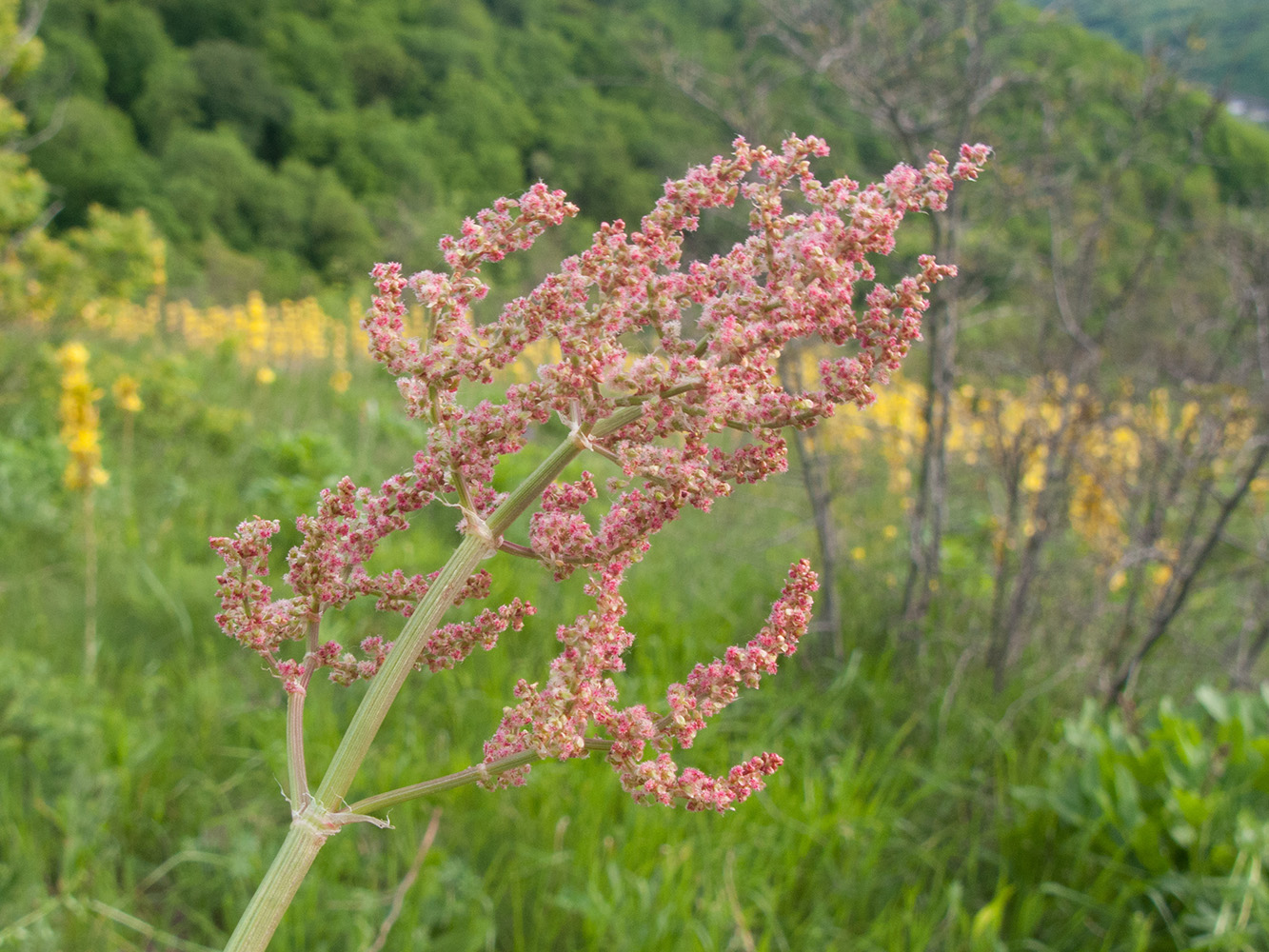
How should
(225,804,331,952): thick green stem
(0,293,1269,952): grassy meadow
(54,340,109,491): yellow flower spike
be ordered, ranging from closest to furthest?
(225,804,331,952): thick green stem, (0,293,1269,952): grassy meadow, (54,340,109,491): yellow flower spike

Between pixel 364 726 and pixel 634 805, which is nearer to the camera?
pixel 364 726

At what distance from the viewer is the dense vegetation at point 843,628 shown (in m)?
3.15

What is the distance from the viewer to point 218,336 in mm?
12461

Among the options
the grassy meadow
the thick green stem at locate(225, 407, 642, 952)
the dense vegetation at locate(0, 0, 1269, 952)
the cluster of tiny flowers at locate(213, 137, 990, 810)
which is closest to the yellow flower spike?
the dense vegetation at locate(0, 0, 1269, 952)

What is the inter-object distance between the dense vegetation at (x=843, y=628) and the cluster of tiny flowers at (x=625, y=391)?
0.38 m

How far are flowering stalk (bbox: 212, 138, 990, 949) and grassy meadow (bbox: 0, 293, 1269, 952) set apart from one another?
1.61 m

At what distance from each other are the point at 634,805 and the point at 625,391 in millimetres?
2905

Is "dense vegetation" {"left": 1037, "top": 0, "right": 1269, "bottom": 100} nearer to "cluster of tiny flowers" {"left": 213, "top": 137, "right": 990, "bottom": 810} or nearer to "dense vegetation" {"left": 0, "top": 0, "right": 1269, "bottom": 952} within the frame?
"dense vegetation" {"left": 0, "top": 0, "right": 1269, "bottom": 952}

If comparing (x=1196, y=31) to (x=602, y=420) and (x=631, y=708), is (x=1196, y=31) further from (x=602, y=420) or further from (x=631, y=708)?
(x=631, y=708)

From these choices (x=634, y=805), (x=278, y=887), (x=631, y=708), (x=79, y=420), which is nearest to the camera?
(x=278, y=887)

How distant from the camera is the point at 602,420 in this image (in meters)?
0.84

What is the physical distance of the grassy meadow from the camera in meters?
3.00

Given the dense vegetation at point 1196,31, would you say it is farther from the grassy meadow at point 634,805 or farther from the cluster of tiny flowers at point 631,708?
the cluster of tiny flowers at point 631,708

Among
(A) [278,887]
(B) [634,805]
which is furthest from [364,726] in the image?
(B) [634,805]
